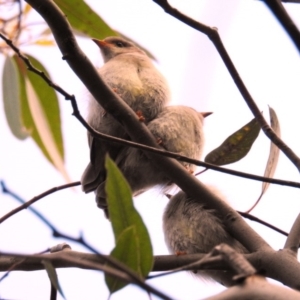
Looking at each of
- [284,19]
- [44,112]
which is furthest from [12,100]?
[284,19]

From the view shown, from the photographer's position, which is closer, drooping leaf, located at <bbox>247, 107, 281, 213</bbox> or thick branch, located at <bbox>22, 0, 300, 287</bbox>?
thick branch, located at <bbox>22, 0, 300, 287</bbox>

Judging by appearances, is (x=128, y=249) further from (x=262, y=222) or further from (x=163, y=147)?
(x=163, y=147)

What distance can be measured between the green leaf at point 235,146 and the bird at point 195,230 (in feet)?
0.29

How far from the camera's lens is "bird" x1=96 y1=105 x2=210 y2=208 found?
1988 millimetres

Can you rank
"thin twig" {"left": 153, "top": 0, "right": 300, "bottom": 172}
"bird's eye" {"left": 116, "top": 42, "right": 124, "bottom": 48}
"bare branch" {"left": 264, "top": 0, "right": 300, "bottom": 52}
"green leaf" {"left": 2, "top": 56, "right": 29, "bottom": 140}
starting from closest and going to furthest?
"bare branch" {"left": 264, "top": 0, "right": 300, "bottom": 52}
"thin twig" {"left": 153, "top": 0, "right": 300, "bottom": 172}
"green leaf" {"left": 2, "top": 56, "right": 29, "bottom": 140}
"bird's eye" {"left": 116, "top": 42, "right": 124, "bottom": 48}

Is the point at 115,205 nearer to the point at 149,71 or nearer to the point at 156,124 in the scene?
the point at 156,124

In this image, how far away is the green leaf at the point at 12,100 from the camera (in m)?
1.87

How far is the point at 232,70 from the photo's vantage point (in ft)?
4.38

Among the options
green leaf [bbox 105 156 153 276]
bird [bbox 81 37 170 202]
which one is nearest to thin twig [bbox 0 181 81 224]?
bird [bbox 81 37 170 202]

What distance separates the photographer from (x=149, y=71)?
7.79ft

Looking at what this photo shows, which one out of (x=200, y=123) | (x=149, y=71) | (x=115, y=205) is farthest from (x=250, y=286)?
(x=149, y=71)

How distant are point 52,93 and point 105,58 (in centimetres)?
71

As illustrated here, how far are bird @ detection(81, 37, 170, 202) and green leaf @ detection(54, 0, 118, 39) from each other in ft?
0.54

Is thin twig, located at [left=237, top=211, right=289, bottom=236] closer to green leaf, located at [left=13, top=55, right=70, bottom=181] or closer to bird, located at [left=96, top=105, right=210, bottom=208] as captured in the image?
bird, located at [left=96, top=105, right=210, bottom=208]
